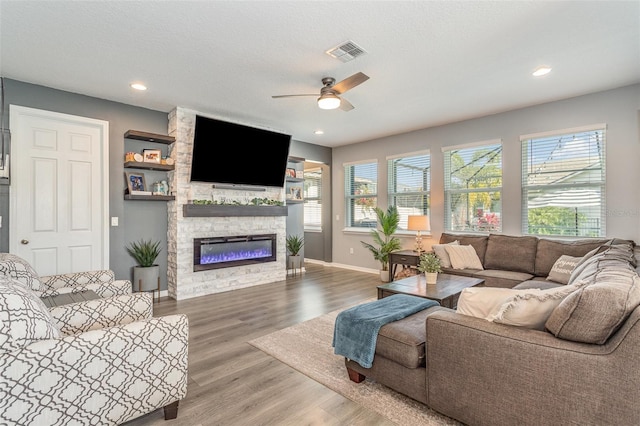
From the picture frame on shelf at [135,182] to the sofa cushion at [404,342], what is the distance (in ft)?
12.9

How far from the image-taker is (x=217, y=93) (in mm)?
4012

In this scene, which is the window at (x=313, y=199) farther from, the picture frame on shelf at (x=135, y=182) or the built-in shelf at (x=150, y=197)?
the picture frame on shelf at (x=135, y=182)

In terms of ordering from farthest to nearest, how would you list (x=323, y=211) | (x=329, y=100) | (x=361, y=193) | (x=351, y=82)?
(x=323, y=211) → (x=361, y=193) → (x=329, y=100) → (x=351, y=82)

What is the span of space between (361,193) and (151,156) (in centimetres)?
411

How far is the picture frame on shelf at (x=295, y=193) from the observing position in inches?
251

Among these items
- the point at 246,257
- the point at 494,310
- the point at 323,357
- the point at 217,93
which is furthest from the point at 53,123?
the point at 494,310

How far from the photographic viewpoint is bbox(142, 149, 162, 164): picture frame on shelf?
440cm

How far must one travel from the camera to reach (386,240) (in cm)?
603

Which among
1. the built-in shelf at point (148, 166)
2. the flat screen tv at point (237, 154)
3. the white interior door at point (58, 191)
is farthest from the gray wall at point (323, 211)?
the white interior door at point (58, 191)

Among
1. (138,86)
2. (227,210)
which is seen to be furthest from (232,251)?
(138,86)

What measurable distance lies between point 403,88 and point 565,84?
1903mm

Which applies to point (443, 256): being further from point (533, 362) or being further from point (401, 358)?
point (533, 362)

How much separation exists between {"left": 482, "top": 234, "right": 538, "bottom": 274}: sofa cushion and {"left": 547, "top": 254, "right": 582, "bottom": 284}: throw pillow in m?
0.43

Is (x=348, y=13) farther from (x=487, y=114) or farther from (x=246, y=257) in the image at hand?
(x=246, y=257)
